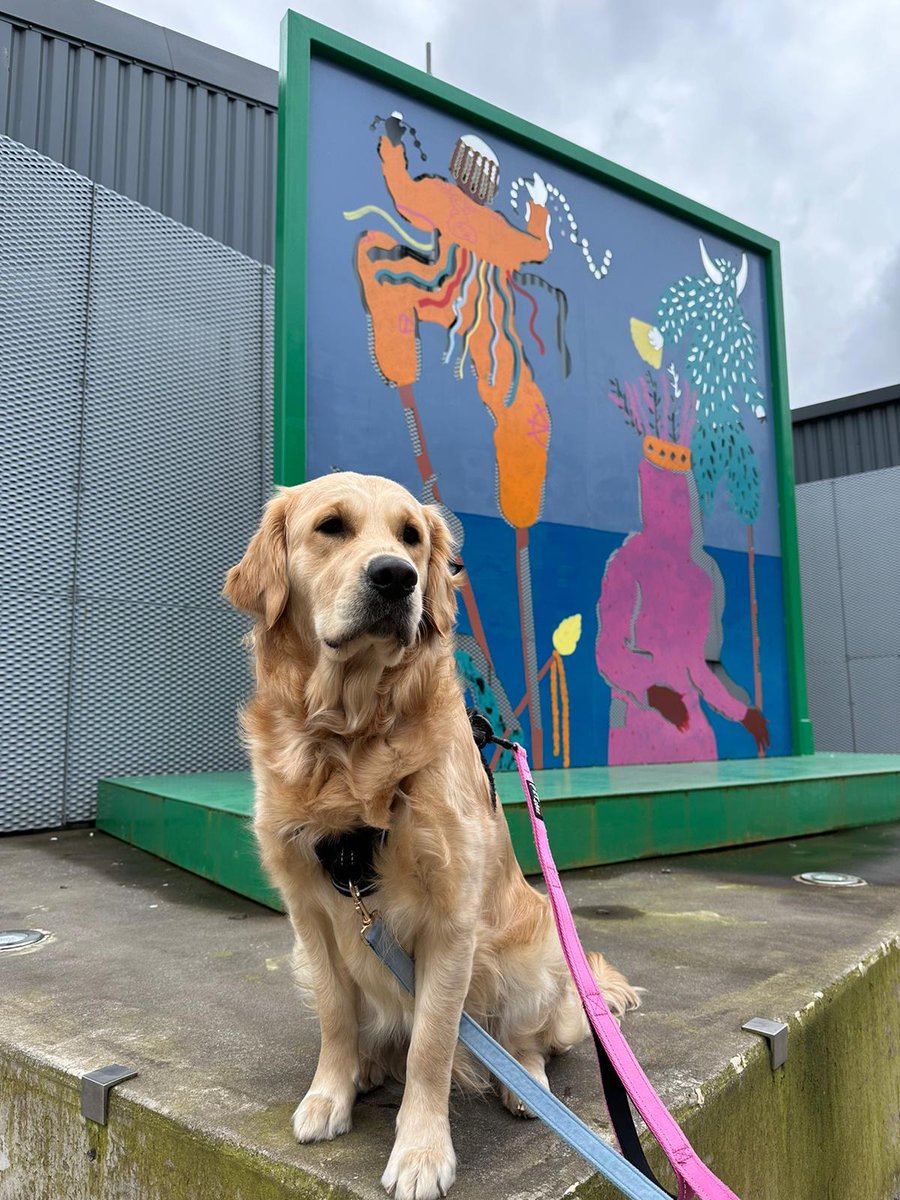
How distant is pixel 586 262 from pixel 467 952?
589 centimetres

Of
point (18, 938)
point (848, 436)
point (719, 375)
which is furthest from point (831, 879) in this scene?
point (848, 436)

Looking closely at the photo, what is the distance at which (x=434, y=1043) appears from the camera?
129cm

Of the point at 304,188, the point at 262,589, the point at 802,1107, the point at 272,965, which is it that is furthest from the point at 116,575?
the point at 802,1107

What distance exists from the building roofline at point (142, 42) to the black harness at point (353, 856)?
22.2ft

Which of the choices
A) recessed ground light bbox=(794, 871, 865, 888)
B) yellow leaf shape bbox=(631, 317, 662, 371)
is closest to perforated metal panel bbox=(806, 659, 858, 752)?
yellow leaf shape bbox=(631, 317, 662, 371)

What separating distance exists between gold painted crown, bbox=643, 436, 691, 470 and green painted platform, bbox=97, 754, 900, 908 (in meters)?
2.49

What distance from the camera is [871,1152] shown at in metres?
2.06

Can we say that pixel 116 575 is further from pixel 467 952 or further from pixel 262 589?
pixel 467 952

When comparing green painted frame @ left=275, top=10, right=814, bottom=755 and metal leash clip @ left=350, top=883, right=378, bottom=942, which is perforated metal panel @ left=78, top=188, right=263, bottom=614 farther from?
metal leash clip @ left=350, top=883, right=378, bottom=942

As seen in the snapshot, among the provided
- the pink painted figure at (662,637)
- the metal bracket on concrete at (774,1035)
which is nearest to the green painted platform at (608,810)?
the pink painted figure at (662,637)

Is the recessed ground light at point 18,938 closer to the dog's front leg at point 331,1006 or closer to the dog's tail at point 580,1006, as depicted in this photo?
the dog's front leg at point 331,1006

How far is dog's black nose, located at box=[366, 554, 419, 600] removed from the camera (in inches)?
55.2

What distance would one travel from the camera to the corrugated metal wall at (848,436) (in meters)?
10.3

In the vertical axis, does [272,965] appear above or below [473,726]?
below
